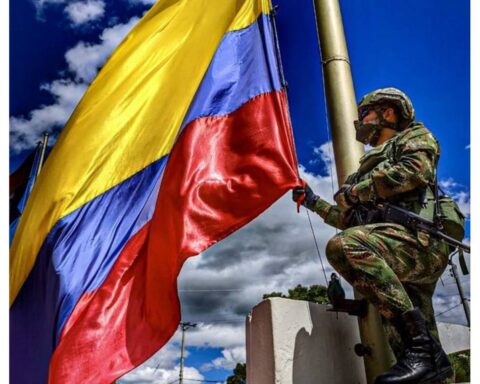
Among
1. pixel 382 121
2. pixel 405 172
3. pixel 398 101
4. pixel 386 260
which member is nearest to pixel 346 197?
pixel 405 172

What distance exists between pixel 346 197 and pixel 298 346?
1.01m

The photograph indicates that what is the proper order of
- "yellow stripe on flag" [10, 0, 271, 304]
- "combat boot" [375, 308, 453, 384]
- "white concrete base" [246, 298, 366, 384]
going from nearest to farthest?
"combat boot" [375, 308, 453, 384] < "white concrete base" [246, 298, 366, 384] < "yellow stripe on flag" [10, 0, 271, 304]

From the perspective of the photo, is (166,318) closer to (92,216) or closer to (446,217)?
(92,216)

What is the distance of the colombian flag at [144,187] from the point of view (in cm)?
347

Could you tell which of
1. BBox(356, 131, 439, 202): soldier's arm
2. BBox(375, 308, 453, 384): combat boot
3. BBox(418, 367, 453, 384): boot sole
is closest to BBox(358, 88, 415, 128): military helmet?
BBox(356, 131, 439, 202): soldier's arm

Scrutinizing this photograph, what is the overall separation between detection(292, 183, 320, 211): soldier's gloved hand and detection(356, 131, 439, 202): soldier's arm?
2.19ft

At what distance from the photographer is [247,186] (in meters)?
3.89

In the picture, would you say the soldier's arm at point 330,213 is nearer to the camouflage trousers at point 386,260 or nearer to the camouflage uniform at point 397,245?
the camouflage uniform at point 397,245

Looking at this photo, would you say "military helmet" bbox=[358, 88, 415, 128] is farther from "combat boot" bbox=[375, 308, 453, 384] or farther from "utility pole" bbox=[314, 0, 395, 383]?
"combat boot" bbox=[375, 308, 453, 384]

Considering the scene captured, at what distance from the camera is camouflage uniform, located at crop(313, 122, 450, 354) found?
2.78 m

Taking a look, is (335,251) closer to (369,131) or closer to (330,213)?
(330,213)

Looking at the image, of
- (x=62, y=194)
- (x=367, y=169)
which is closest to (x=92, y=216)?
(x=62, y=194)

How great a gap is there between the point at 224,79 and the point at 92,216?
1678 mm

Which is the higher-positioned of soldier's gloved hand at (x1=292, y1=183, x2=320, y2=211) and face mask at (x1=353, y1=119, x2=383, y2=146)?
face mask at (x1=353, y1=119, x2=383, y2=146)
